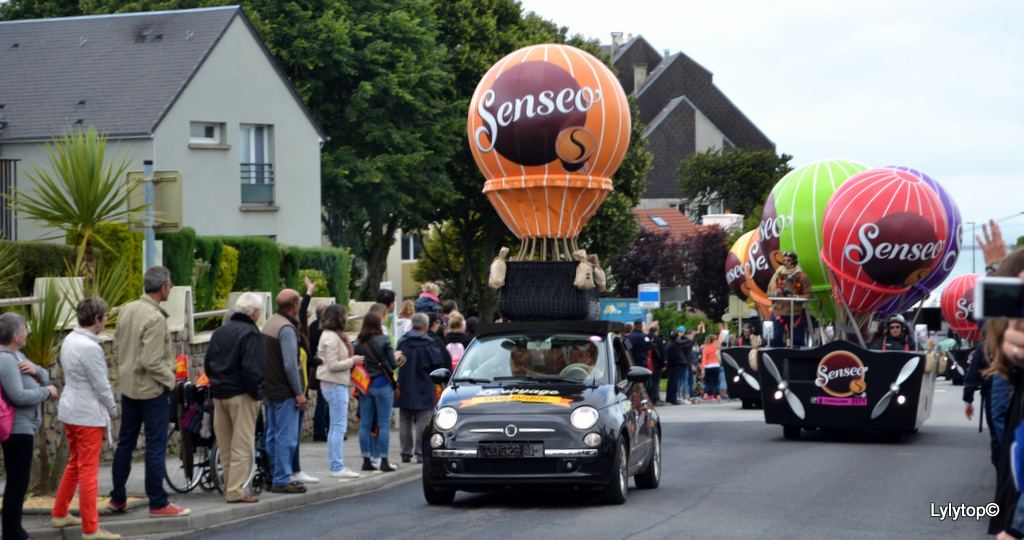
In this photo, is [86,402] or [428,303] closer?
[86,402]

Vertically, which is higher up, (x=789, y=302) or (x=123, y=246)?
(x=123, y=246)

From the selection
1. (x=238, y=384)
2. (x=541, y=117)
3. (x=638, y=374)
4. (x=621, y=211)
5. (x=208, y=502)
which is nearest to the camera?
(x=238, y=384)

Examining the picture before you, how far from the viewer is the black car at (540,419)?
36.0ft

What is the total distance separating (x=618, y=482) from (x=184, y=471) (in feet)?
13.4

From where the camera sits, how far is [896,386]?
17359 mm

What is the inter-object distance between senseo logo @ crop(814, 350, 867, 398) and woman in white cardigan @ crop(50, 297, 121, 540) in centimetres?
1091

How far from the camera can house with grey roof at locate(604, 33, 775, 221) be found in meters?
83.1

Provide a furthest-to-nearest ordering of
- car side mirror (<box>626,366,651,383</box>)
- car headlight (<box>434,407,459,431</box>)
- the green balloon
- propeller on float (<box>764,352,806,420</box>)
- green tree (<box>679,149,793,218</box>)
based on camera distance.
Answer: green tree (<box>679,149,793,218</box>), the green balloon, propeller on float (<box>764,352,806,420</box>), car side mirror (<box>626,366,651,383</box>), car headlight (<box>434,407,459,431</box>)

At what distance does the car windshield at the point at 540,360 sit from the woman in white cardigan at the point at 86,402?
12.0ft

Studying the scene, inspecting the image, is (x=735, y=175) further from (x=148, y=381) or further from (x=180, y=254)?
(x=148, y=381)

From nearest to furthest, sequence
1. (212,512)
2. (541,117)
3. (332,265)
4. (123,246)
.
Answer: (212,512) → (541,117) → (123,246) → (332,265)

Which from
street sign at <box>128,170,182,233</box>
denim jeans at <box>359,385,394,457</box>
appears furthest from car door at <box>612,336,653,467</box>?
street sign at <box>128,170,182,233</box>

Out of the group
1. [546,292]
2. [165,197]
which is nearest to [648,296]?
[546,292]

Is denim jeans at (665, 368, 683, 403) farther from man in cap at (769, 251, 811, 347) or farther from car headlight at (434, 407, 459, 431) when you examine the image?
car headlight at (434, 407, 459, 431)
